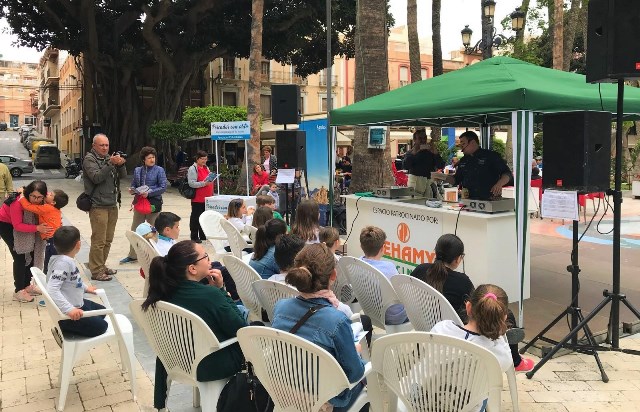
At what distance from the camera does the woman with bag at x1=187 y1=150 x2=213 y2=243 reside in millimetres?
8406

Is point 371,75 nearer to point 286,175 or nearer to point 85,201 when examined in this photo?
point 286,175

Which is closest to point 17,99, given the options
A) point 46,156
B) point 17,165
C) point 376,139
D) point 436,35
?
point 46,156

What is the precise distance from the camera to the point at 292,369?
7.64 ft

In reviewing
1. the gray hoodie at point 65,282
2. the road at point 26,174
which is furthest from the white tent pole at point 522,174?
the road at point 26,174

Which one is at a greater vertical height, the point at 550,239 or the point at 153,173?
the point at 153,173

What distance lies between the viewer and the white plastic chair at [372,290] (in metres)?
3.67

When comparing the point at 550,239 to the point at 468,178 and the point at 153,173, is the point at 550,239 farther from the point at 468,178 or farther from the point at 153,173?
the point at 153,173

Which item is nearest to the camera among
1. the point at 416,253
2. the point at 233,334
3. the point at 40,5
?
the point at 233,334

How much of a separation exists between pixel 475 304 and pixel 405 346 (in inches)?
18.1

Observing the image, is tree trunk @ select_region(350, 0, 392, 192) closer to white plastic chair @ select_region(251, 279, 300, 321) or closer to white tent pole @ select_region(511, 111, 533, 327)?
white tent pole @ select_region(511, 111, 533, 327)

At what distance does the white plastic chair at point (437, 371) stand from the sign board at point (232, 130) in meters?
8.49

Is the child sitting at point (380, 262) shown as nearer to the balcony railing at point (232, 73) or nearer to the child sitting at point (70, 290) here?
the child sitting at point (70, 290)

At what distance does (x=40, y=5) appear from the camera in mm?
20984

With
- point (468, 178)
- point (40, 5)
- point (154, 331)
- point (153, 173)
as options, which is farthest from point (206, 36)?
point (154, 331)
